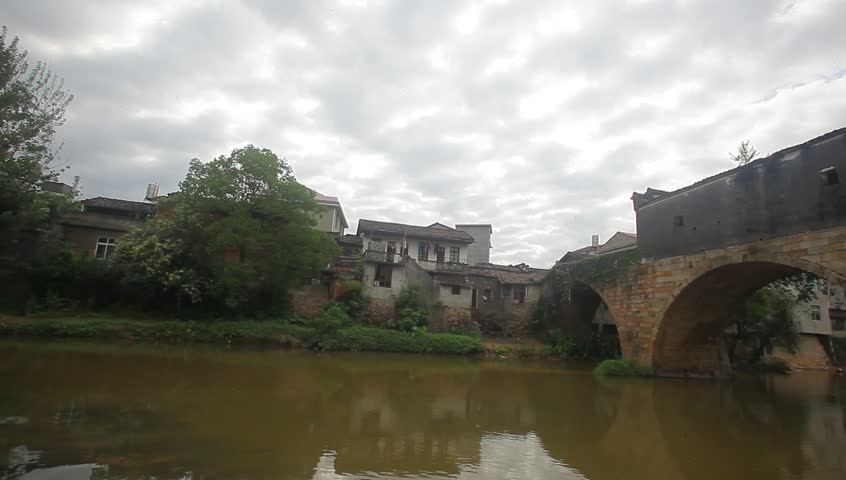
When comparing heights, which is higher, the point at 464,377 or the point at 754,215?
the point at 754,215

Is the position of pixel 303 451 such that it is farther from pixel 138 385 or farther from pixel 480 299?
pixel 480 299

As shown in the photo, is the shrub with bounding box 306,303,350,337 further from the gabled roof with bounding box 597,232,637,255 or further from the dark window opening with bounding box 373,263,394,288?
the gabled roof with bounding box 597,232,637,255

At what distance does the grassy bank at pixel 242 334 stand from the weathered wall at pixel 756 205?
10543 millimetres

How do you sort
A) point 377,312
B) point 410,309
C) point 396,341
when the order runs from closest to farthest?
point 396,341 → point 410,309 → point 377,312

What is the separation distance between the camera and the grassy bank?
15609 mm

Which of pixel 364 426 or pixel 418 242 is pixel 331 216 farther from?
pixel 364 426

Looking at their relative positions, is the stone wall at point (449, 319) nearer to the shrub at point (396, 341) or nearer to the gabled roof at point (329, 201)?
the shrub at point (396, 341)

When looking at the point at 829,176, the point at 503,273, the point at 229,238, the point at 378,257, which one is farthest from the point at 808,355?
the point at 229,238

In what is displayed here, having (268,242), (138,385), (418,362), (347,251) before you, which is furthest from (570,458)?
(347,251)

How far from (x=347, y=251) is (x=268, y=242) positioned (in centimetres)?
915

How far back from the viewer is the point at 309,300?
23.0m

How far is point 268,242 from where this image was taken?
18891 mm

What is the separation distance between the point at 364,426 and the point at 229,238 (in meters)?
13.8

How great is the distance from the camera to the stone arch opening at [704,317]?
13633mm
